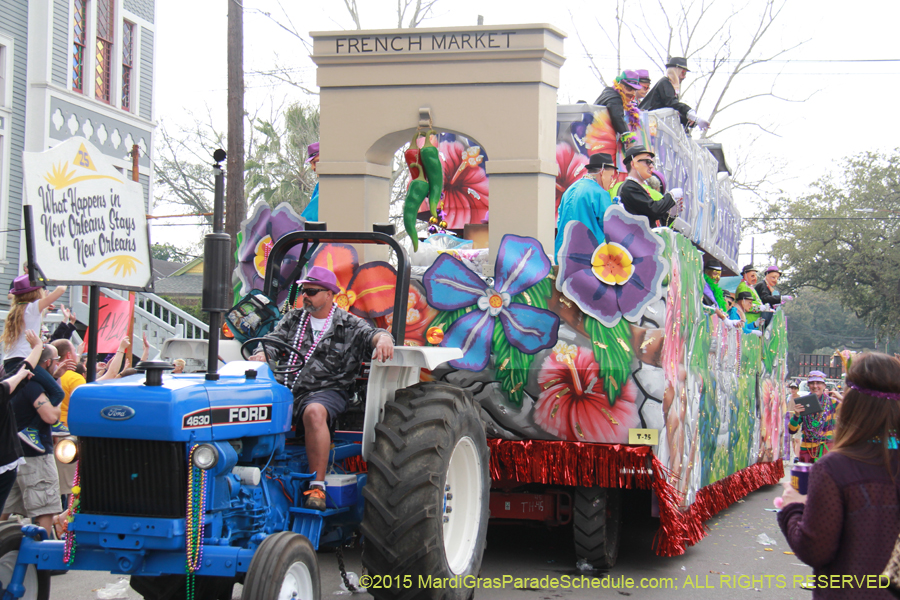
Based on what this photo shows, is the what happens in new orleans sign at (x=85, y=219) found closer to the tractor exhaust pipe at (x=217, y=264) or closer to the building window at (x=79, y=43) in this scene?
the tractor exhaust pipe at (x=217, y=264)

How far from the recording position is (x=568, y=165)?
29.5 feet

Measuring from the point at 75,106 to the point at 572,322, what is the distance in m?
15.3

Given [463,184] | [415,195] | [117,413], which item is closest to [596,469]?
[415,195]

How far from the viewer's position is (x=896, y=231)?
3966 cm

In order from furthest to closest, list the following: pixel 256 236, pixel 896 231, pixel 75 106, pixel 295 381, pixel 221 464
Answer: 1. pixel 896 231
2. pixel 75 106
3. pixel 256 236
4. pixel 295 381
5. pixel 221 464

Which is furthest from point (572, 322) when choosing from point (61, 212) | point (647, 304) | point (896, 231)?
point (896, 231)

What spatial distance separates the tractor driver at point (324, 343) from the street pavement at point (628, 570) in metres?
1.48

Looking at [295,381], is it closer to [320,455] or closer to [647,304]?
[320,455]

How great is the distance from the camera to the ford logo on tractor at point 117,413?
4.08 m

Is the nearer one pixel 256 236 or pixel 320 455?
pixel 320 455

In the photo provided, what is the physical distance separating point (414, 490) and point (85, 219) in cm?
259

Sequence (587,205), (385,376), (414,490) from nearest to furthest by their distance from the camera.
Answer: (414,490)
(385,376)
(587,205)

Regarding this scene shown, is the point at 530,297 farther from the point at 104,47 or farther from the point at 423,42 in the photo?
the point at 104,47

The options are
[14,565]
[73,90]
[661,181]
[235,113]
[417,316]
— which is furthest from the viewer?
[73,90]
